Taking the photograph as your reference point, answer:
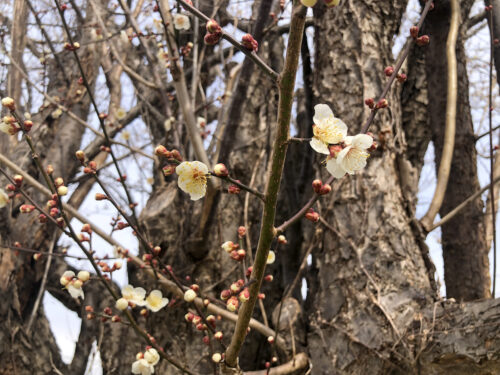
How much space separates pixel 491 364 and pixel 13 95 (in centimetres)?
296

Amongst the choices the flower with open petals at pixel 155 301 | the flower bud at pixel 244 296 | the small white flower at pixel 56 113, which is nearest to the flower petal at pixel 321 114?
the flower bud at pixel 244 296

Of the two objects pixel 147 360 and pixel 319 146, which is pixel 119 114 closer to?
pixel 147 360

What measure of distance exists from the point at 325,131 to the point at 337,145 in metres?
0.05

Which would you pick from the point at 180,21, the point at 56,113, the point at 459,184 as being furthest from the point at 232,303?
the point at 56,113

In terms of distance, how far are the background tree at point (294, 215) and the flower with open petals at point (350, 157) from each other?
0.43 ft

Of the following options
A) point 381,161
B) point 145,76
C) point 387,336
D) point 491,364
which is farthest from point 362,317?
point 145,76

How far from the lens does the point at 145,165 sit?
5.05 metres

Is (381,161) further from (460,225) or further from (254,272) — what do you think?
(254,272)

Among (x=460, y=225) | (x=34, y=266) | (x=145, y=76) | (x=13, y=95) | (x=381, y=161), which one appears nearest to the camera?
(x=381, y=161)

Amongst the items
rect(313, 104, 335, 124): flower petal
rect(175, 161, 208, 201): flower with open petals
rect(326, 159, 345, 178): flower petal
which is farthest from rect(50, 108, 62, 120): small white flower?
rect(326, 159, 345, 178): flower petal

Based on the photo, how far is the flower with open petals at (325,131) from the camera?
0.82 meters

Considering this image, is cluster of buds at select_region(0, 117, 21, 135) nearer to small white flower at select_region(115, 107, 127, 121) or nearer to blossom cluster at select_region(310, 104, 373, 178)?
blossom cluster at select_region(310, 104, 373, 178)

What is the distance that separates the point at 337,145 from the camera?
2.71 feet

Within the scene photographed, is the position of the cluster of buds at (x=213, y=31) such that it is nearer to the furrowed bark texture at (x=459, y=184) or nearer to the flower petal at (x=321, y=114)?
the flower petal at (x=321, y=114)
